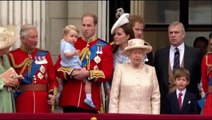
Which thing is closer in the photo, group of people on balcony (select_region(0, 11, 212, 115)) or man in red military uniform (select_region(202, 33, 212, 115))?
group of people on balcony (select_region(0, 11, 212, 115))

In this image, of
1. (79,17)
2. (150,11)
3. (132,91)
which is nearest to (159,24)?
(150,11)

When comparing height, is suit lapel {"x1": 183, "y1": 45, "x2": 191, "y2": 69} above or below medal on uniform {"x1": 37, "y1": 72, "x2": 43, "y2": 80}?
above

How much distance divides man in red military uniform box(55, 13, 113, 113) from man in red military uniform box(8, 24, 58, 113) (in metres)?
0.16

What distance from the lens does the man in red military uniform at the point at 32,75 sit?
36.4ft

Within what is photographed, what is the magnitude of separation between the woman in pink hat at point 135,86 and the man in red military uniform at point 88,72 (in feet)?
0.89

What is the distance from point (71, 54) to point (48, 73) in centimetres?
38

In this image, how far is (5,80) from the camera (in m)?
10.7

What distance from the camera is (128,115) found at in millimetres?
9641

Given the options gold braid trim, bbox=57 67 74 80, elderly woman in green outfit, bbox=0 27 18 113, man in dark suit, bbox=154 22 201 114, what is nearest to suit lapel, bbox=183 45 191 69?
man in dark suit, bbox=154 22 201 114

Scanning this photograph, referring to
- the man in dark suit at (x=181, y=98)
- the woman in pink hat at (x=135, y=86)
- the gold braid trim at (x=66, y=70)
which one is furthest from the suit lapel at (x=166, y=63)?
the gold braid trim at (x=66, y=70)

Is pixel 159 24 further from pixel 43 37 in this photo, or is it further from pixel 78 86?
pixel 78 86

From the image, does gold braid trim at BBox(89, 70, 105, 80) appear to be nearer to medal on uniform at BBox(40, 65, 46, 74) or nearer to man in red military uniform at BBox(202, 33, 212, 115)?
medal on uniform at BBox(40, 65, 46, 74)

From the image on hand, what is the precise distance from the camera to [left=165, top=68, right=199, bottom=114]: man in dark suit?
1120 cm

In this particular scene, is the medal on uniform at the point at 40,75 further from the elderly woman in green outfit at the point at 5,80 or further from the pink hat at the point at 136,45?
the pink hat at the point at 136,45
